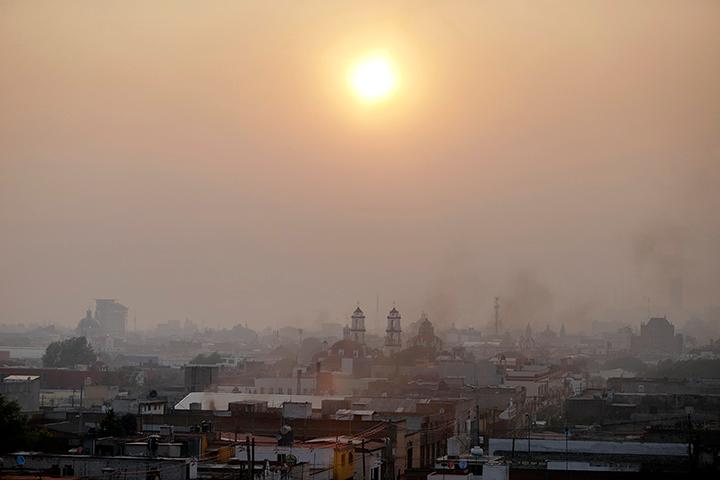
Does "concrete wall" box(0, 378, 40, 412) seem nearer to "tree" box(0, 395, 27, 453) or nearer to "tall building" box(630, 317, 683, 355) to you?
"tree" box(0, 395, 27, 453)

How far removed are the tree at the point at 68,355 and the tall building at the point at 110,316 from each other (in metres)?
92.3

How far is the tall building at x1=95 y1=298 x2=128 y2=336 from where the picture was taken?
18930 cm

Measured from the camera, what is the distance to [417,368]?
6406cm

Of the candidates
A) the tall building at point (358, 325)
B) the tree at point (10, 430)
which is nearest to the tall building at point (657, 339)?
the tall building at point (358, 325)

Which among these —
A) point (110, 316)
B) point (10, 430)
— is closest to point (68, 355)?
point (10, 430)

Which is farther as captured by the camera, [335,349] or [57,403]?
[335,349]

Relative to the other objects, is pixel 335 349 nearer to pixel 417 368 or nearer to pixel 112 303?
pixel 417 368

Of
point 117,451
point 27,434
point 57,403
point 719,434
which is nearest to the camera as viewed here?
point 117,451

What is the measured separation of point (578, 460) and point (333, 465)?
5.43 meters

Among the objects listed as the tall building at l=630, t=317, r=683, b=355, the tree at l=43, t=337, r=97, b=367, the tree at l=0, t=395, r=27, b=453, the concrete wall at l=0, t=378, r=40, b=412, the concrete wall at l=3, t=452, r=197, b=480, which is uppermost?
the tall building at l=630, t=317, r=683, b=355

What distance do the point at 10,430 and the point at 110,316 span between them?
162957 mm

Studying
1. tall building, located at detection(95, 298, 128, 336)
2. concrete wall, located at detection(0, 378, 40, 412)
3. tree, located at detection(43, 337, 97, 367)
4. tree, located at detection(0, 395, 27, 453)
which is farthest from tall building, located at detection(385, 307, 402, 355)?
tall building, located at detection(95, 298, 128, 336)

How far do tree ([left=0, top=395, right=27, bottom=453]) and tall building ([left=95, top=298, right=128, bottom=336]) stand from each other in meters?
155

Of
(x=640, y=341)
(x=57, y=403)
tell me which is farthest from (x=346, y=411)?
(x=640, y=341)
